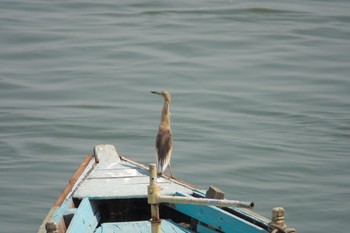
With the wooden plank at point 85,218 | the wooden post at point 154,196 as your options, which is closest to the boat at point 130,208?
the wooden plank at point 85,218

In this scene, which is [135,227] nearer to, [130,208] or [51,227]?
[130,208]

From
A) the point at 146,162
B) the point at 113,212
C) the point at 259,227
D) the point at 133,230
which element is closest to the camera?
the point at 259,227

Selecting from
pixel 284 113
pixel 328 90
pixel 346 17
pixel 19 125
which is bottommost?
pixel 19 125

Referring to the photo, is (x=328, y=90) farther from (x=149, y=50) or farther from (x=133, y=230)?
(x=133, y=230)

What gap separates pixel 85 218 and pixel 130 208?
864 millimetres

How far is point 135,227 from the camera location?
324 inches

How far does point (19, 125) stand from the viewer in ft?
48.4

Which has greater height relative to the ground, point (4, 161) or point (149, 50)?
point (149, 50)

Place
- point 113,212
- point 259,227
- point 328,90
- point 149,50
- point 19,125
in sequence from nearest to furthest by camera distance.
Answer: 1. point 259,227
2. point 113,212
3. point 19,125
4. point 328,90
5. point 149,50

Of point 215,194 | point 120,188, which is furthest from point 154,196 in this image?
point 120,188

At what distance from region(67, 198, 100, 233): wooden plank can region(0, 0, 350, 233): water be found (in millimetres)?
2885

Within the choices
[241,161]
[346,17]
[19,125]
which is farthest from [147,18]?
[241,161]

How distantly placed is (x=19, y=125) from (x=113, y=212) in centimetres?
626

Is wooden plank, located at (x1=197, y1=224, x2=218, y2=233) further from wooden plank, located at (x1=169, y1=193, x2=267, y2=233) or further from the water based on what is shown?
the water
